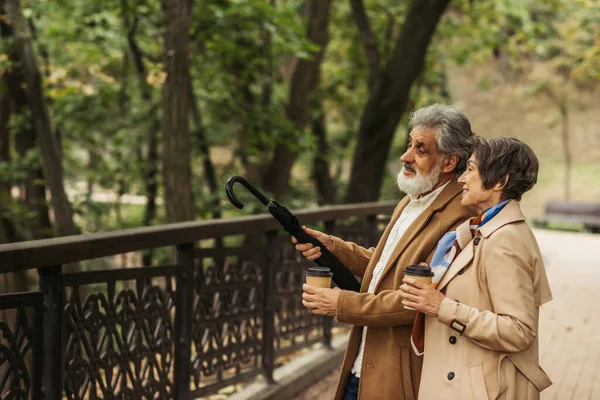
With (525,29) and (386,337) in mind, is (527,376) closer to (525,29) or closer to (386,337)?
(386,337)

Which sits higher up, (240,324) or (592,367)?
(240,324)

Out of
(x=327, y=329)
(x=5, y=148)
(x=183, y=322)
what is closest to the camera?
(x=183, y=322)

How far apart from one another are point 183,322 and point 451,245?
2.60 metres

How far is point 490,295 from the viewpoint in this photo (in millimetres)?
2814

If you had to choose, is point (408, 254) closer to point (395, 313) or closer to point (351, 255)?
point (395, 313)

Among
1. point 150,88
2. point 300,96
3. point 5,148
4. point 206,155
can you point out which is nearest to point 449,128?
point 206,155

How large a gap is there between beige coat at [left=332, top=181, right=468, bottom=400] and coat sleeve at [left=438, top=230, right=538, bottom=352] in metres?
0.35

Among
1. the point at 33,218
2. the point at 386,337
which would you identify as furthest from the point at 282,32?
the point at 386,337

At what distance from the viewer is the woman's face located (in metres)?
2.89

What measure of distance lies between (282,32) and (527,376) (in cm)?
937

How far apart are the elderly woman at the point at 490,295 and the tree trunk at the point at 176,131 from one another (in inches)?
284

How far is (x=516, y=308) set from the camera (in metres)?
2.75

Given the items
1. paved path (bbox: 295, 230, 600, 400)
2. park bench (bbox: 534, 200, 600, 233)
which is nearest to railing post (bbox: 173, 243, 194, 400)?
paved path (bbox: 295, 230, 600, 400)

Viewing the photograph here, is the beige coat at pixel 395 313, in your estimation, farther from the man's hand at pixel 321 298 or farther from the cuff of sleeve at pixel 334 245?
the cuff of sleeve at pixel 334 245
